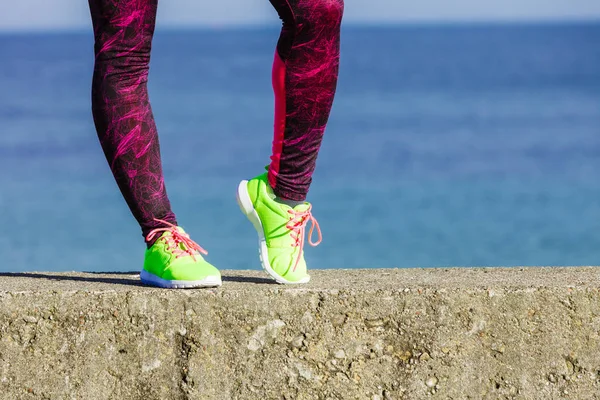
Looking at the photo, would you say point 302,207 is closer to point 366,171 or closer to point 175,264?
point 175,264

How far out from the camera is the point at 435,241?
7102 mm

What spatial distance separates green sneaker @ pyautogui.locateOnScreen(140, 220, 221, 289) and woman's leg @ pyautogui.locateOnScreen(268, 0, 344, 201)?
23cm

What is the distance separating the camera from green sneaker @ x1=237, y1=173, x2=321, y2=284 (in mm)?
2383

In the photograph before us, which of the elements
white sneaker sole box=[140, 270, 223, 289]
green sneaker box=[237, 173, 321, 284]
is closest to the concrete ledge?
white sneaker sole box=[140, 270, 223, 289]

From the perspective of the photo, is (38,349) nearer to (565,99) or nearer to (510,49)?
(565,99)

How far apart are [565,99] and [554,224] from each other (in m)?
8.45

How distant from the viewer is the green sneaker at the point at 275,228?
7.82ft

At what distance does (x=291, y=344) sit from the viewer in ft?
7.32

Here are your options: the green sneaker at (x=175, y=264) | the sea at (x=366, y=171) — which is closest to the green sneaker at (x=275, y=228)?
the green sneaker at (x=175, y=264)

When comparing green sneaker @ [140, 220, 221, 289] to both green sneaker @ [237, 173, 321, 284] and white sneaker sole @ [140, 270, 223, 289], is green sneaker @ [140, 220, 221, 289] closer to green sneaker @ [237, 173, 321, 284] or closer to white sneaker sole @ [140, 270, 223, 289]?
white sneaker sole @ [140, 270, 223, 289]

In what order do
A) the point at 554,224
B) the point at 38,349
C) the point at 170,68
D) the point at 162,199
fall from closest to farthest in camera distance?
the point at 38,349 < the point at 162,199 < the point at 554,224 < the point at 170,68

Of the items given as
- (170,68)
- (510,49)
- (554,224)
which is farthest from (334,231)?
(510,49)

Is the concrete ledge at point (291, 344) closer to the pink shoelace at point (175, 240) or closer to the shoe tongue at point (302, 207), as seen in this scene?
the pink shoelace at point (175, 240)

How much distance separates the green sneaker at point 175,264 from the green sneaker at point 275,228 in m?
0.14
